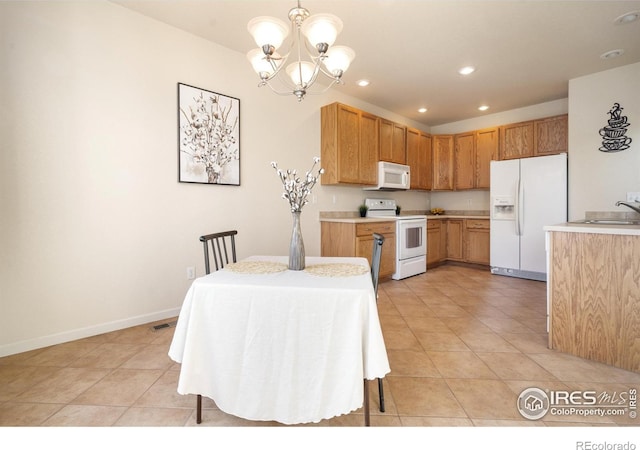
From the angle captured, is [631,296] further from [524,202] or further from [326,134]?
[326,134]

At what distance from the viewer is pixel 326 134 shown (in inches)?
151

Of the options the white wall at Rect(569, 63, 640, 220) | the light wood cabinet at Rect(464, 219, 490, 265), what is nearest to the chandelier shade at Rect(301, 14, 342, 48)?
the white wall at Rect(569, 63, 640, 220)

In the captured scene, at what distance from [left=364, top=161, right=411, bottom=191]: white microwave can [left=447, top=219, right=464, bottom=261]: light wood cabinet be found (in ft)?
3.95

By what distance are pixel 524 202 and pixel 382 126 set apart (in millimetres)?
2283

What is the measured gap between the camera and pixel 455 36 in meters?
2.73

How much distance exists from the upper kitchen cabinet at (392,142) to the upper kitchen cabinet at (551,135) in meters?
1.88

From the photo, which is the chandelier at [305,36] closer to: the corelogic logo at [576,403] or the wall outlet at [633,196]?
the corelogic logo at [576,403]

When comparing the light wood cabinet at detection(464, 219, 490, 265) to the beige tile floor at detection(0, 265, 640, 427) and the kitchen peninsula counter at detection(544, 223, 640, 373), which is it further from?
the kitchen peninsula counter at detection(544, 223, 640, 373)

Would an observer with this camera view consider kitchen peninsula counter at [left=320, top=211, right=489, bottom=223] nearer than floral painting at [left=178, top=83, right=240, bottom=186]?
No

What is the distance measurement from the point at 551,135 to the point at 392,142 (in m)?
2.22

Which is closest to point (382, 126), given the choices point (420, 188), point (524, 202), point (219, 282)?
point (420, 188)

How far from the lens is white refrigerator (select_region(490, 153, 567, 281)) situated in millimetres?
3791

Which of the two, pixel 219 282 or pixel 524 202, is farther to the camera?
pixel 524 202
